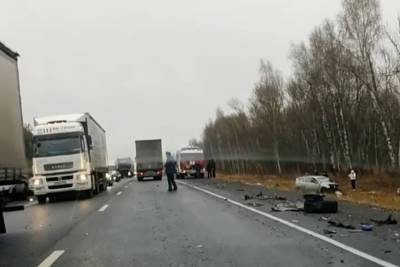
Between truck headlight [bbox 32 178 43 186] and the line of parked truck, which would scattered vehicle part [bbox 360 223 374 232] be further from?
truck headlight [bbox 32 178 43 186]

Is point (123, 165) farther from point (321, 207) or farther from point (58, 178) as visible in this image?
point (321, 207)

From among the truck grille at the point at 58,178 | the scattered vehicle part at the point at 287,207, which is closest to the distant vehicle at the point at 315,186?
the truck grille at the point at 58,178

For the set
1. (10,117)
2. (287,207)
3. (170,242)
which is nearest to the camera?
(170,242)

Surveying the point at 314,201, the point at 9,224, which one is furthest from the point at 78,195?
the point at 314,201

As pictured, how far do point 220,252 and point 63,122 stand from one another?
19040 millimetres

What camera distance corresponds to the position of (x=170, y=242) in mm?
11250

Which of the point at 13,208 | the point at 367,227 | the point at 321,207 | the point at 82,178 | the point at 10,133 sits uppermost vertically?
the point at 10,133

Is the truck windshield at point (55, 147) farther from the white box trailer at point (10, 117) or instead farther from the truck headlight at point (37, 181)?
the white box trailer at point (10, 117)

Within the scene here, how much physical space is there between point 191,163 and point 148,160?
5.09 metres

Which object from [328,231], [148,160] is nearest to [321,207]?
[328,231]

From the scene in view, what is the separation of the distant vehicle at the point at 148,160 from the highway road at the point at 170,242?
37.8 metres

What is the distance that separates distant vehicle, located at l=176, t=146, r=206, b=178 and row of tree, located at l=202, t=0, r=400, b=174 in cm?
1209

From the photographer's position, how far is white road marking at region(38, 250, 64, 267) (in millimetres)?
9248

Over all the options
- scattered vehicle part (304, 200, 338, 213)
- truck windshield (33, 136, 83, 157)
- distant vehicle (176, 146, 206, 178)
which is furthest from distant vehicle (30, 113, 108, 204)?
distant vehicle (176, 146, 206, 178)
